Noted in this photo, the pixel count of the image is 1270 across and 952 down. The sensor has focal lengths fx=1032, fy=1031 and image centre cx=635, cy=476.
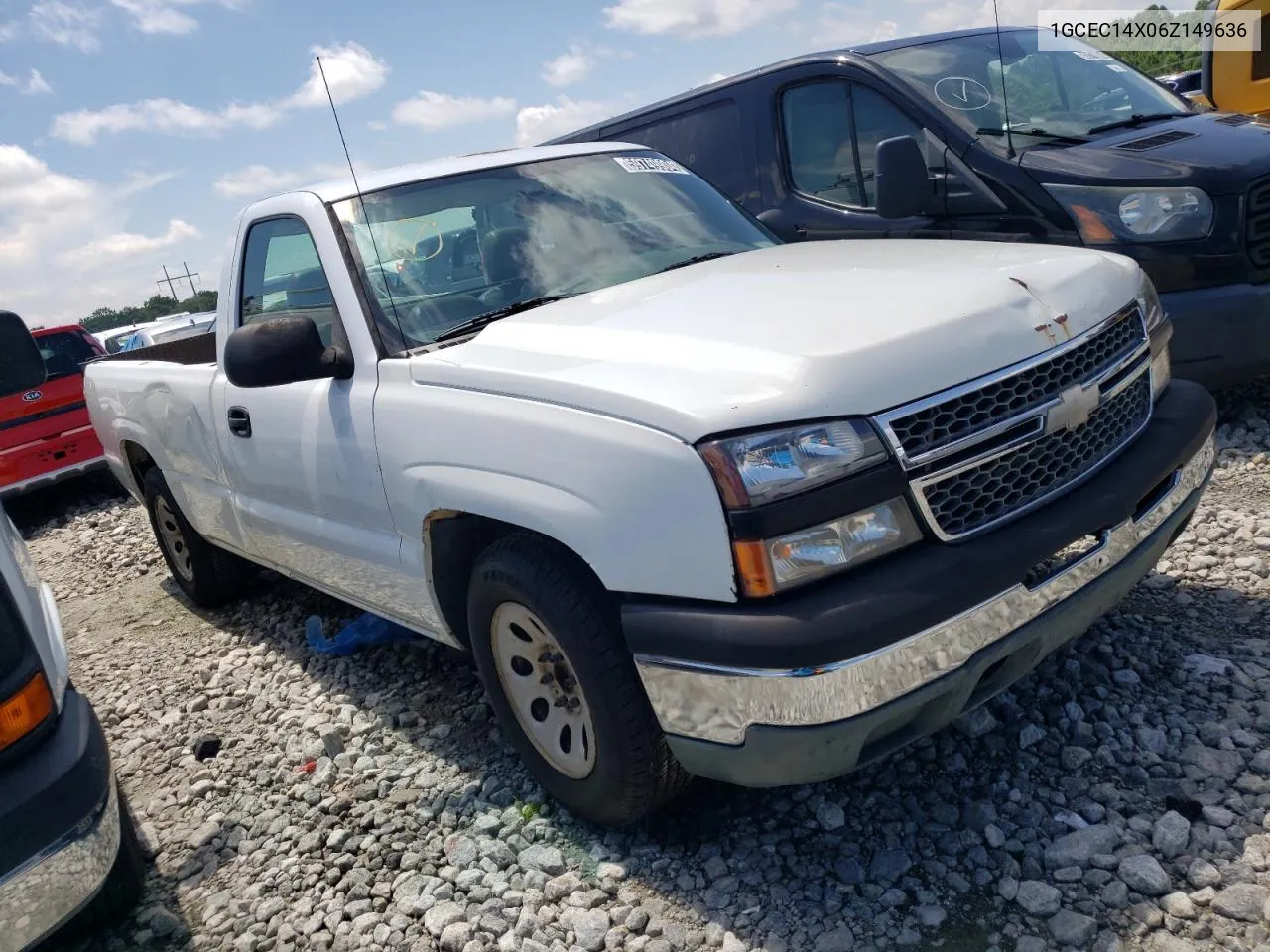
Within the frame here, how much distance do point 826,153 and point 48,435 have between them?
21.9 ft

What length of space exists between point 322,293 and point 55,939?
203 centimetres

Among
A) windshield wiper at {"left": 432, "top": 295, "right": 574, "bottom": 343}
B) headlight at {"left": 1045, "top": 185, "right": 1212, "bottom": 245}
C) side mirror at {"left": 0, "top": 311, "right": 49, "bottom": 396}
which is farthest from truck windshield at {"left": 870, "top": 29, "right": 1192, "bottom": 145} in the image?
side mirror at {"left": 0, "top": 311, "right": 49, "bottom": 396}

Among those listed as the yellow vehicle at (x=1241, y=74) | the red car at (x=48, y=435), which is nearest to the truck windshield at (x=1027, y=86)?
the yellow vehicle at (x=1241, y=74)

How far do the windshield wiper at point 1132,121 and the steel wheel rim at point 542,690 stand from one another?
4.00 m

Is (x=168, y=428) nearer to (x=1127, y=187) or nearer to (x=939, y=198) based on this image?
(x=939, y=198)

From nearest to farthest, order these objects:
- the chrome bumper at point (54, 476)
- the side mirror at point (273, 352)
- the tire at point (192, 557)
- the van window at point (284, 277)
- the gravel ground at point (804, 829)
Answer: the gravel ground at point (804, 829), the side mirror at point (273, 352), the van window at point (284, 277), the tire at point (192, 557), the chrome bumper at point (54, 476)

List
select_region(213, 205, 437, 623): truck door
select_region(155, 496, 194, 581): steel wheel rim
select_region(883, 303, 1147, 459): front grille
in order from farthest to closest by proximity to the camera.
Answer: select_region(155, 496, 194, 581): steel wheel rim → select_region(213, 205, 437, 623): truck door → select_region(883, 303, 1147, 459): front grille

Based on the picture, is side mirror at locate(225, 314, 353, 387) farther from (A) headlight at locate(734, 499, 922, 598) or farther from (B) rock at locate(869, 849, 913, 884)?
(B) rock at locate(869, 849, 913, 884)

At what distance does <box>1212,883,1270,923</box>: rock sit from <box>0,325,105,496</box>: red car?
28.2 feet

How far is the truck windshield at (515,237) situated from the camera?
3117 mm

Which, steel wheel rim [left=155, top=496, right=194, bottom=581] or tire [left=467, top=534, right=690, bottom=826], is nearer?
tire [left=467, top=534, right=690, bottom=826]

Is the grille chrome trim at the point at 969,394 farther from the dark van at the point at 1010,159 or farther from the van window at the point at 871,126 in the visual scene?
the van window at the point at 871,126

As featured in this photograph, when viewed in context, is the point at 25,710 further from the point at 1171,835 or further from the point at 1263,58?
the point at 1263,58

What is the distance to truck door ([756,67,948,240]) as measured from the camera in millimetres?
5215
